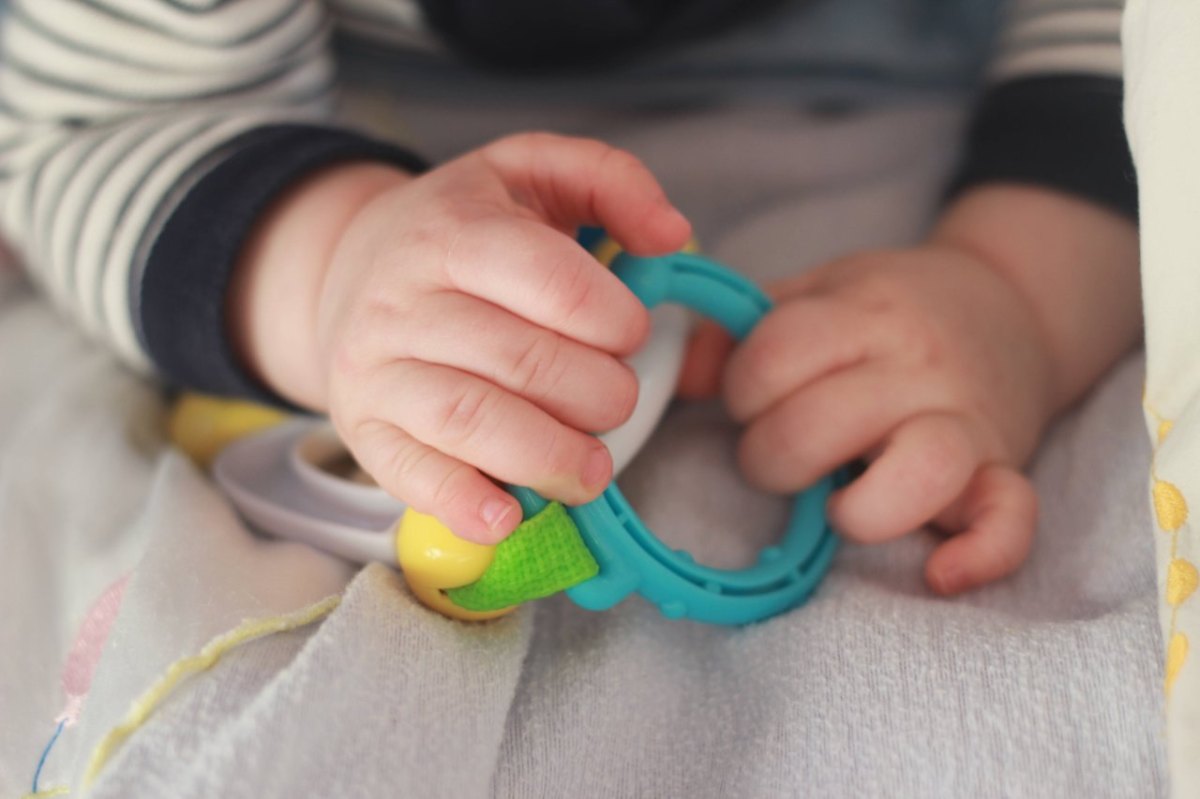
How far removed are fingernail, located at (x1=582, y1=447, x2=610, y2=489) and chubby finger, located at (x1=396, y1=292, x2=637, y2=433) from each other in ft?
0.07

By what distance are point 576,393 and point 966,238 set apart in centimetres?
36

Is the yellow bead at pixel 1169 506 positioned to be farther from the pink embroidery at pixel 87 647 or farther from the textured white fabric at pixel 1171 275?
the pink embroidery at pixel 87 647

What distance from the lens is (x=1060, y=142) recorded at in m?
0.67

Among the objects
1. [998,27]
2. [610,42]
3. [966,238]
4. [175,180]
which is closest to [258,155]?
[175,180]

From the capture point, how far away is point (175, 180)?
0.63 m

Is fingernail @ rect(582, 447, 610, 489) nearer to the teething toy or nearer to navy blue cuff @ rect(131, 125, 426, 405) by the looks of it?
the teething toy

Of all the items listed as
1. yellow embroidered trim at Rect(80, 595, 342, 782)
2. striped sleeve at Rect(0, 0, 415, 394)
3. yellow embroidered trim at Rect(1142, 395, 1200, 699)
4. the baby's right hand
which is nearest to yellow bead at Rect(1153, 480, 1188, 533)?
yellow embroidered trim at Rect(1142, 395, 1200, 699)

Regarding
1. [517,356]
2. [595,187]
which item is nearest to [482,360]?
[517,356]

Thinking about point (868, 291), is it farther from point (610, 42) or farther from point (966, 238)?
point (610, 42)

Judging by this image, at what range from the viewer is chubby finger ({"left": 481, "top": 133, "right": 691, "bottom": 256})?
1.60ft

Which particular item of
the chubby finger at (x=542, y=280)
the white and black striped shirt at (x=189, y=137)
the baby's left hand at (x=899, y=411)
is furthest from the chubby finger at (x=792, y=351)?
the white and black striped shirt at (x=189, y=137)

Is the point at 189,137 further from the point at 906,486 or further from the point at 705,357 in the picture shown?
the point at 906,486

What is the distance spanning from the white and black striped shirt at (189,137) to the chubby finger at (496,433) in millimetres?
226

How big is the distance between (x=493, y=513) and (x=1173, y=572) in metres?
0.27
